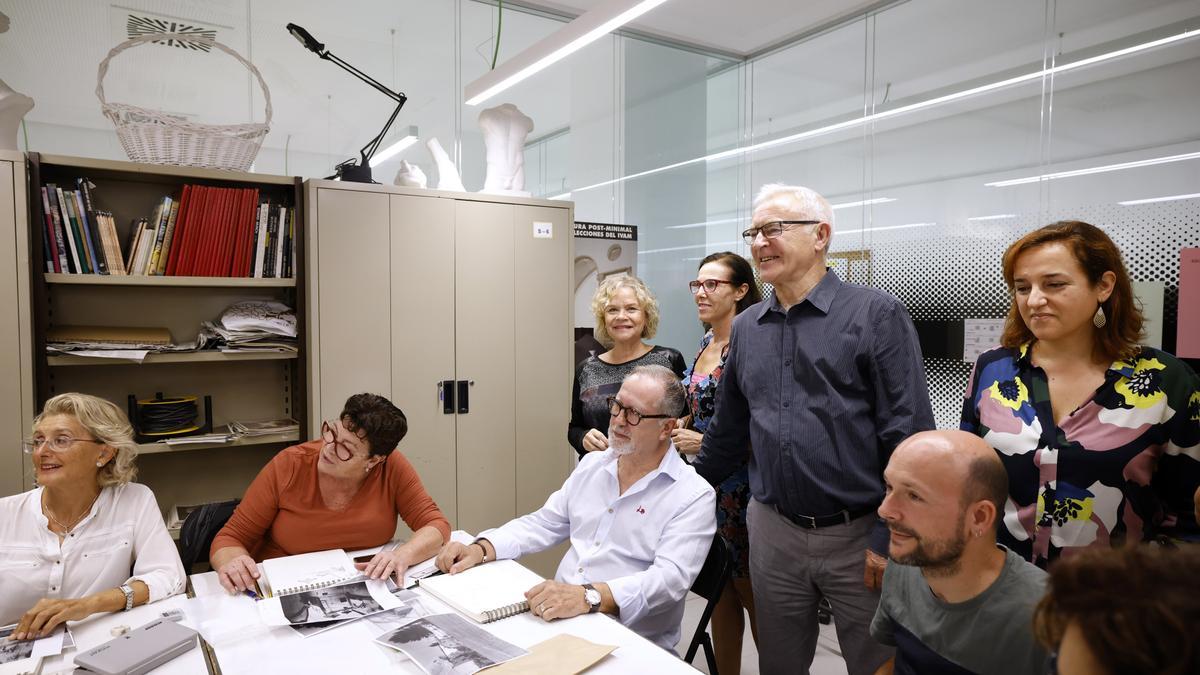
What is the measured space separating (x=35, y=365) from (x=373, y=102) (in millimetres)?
2017

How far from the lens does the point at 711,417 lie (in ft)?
8.64

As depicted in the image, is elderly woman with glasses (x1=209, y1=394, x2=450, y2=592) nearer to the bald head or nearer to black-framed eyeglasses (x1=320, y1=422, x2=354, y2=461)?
black-framed eyeglasses (x1=320, y1=422, x2=354, y2=461)

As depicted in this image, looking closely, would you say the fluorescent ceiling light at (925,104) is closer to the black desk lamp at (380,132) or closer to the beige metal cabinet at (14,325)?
the black desk lamp at (380,132)

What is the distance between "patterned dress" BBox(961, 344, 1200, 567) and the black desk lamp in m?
2.85

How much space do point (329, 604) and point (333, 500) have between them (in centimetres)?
58

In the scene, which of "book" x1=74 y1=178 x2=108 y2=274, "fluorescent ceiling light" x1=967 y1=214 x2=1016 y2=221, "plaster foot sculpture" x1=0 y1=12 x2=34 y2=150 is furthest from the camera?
"fluorescent ceiling light" x1=967 y1=214 x2=1016 y2=221

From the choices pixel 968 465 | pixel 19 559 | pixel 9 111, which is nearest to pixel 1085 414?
pixel 968 465

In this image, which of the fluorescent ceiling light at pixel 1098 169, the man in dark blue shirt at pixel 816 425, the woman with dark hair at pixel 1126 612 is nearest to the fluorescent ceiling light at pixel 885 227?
the fluorescent ceiling light at pixel 1098 169

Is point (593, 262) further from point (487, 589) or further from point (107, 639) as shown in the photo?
point (107, 639)

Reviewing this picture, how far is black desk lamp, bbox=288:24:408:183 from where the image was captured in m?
3.21

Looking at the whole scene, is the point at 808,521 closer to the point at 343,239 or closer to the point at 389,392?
the point at 389,392

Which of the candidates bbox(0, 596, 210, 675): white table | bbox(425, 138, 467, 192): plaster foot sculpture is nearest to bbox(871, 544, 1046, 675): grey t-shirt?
bbox(0, 596, 210, 675): white table

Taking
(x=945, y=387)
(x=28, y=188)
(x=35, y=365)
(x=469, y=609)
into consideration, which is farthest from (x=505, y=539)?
(x=945, y=387)

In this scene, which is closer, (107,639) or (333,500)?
(107,639)
